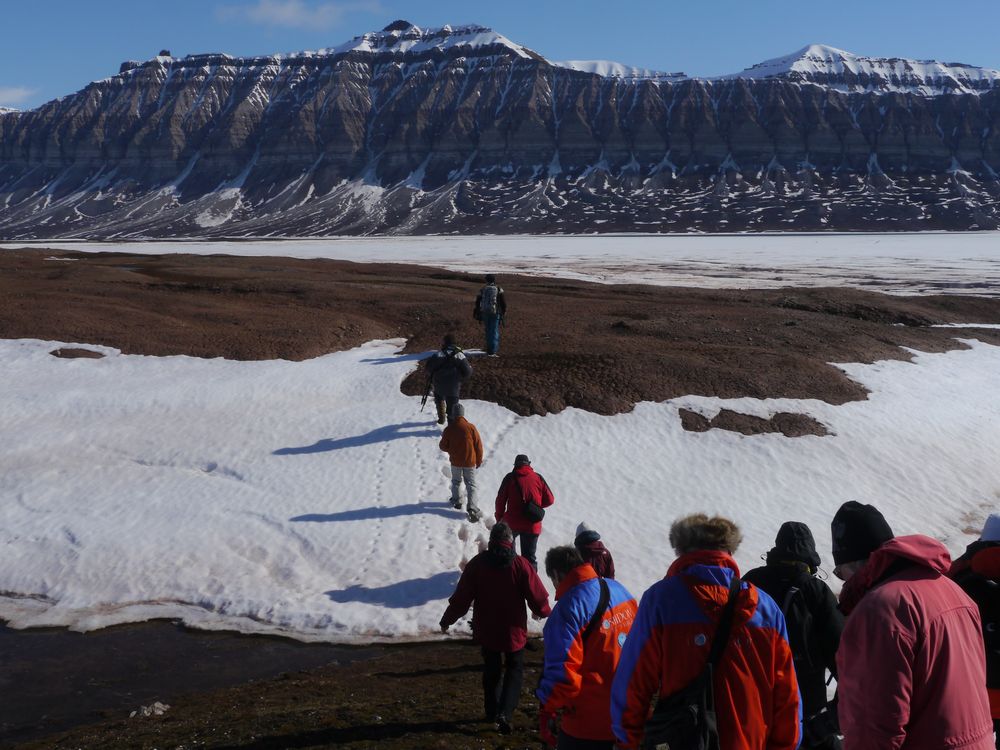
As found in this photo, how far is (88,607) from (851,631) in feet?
37.7

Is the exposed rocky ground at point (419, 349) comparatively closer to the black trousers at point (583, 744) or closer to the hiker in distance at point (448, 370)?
the black trousers at point (583, 744)

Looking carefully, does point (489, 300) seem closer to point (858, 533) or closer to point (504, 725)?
point (504, 725)

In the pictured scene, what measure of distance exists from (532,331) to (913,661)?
2135cm

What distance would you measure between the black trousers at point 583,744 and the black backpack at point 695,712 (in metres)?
1.31

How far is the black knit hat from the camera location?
187 inches

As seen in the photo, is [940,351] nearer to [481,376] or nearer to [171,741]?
[481,376]

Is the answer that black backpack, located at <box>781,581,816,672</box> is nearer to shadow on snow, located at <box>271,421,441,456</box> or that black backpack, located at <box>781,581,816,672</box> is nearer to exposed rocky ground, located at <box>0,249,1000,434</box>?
shadow on snow, located at <box>271,421,441,456</box>

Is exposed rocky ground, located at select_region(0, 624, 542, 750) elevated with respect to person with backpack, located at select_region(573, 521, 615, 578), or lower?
lower

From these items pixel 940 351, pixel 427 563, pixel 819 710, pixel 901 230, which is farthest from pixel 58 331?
pixel 901 230

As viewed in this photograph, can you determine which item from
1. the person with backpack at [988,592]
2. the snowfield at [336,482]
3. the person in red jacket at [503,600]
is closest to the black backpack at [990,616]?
the person with backpack at [988,592]

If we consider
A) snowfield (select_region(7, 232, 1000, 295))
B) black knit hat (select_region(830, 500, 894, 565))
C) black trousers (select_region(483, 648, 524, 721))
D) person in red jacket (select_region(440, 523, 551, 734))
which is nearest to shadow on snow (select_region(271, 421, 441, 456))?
black trousers (select_region(483, 648, 524, 721))

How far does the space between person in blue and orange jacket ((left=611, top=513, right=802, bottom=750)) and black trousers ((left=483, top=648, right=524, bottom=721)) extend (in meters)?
3.14

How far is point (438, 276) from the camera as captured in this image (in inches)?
1977

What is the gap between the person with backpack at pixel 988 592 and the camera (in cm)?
521
